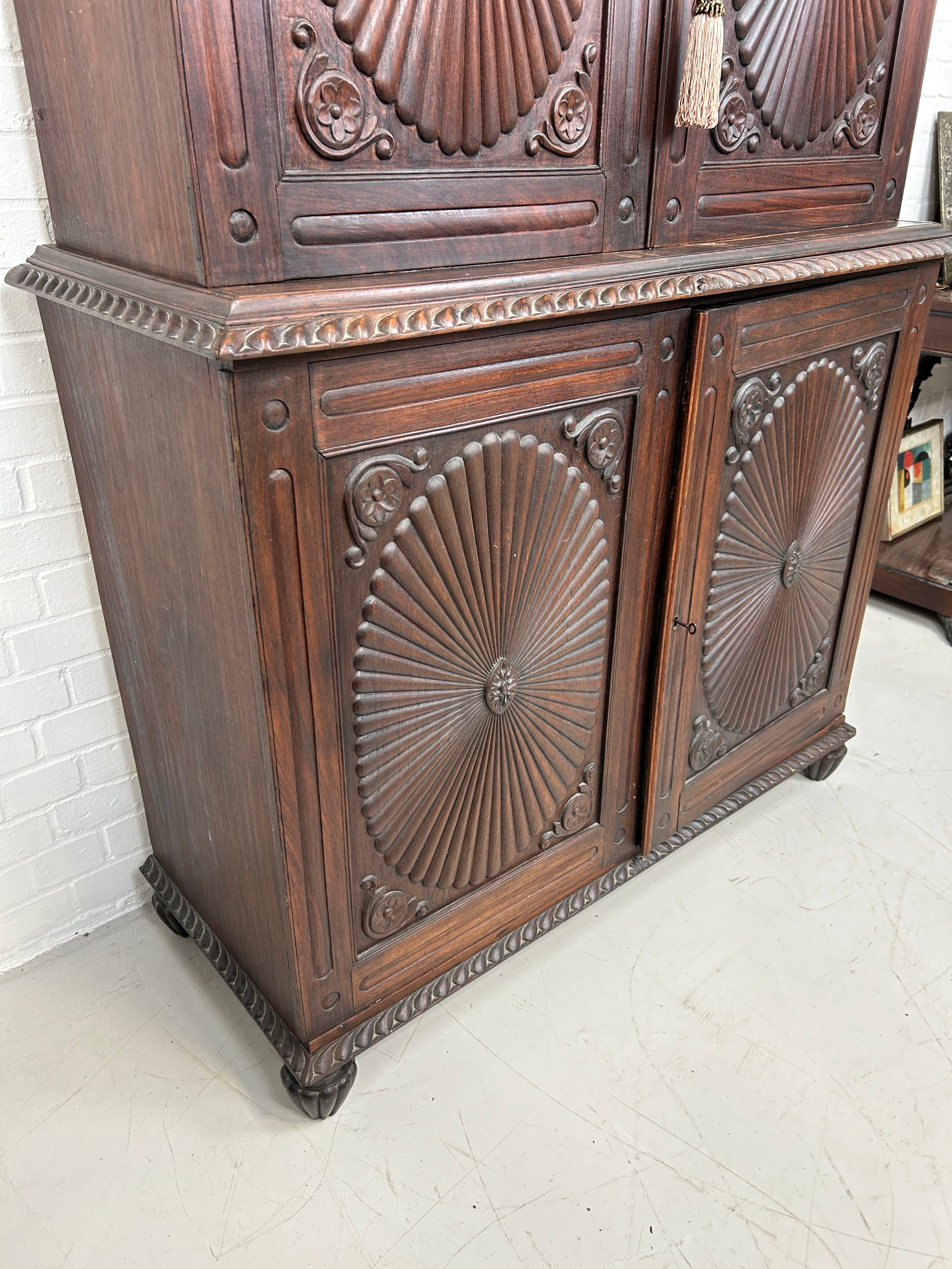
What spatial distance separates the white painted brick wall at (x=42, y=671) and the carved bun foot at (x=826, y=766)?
56.2 inches

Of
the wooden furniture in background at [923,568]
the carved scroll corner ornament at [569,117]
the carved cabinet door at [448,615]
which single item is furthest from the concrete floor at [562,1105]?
the carved scroll corner ornament at [569,117]

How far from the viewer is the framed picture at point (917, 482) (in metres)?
2.85

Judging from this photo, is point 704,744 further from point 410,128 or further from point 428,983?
point 410,128

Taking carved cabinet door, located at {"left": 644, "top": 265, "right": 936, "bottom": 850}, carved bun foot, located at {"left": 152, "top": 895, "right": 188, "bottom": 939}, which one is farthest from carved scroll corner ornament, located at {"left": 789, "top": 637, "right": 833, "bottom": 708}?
carved bun foot, located at {"left": 152, "top": 895, "right": 188, "bottom": 939}

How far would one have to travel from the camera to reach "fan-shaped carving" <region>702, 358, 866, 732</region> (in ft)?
5.01

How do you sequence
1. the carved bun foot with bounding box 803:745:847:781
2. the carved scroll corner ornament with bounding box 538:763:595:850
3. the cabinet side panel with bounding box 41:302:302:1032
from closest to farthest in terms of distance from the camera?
the cabinet side panel with bounding box 41:302:302:1032 < the carved scroll corner ornament with bounding box 538:763:595:850 < the carved bun foot with bounding box 803:745:847:781

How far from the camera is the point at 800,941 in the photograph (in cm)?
169

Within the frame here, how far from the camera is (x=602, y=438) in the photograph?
1.26 meters

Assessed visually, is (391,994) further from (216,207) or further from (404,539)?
(216,207)

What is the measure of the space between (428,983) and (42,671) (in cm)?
79

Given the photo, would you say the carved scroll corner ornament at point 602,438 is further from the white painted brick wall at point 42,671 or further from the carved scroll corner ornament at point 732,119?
the white painted brick wall at point 42,671

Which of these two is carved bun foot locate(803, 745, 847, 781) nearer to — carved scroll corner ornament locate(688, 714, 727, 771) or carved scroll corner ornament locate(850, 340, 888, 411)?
carved scroll corner ornament locate(688, 714, 727, 771)

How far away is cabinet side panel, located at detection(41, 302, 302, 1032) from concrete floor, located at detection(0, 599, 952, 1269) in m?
0.21

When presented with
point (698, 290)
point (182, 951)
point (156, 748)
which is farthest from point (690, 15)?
point (182, 951)
